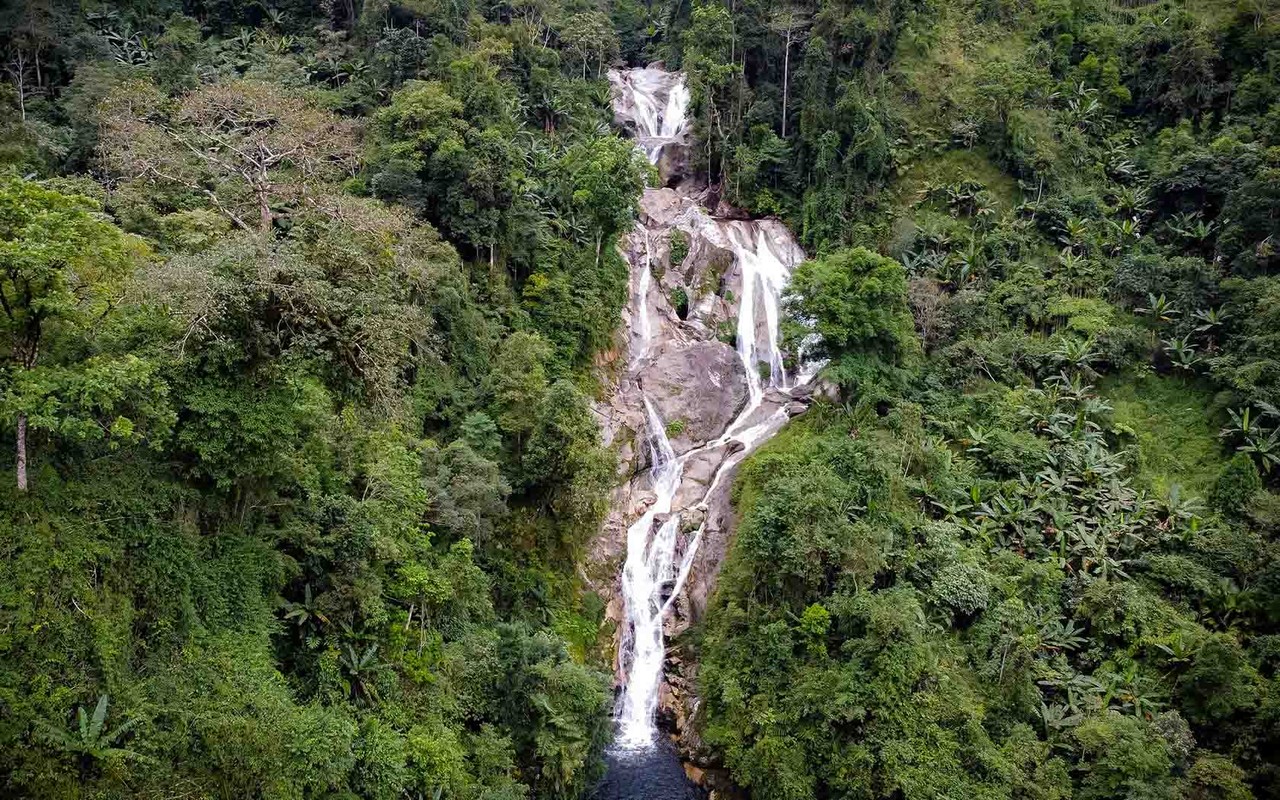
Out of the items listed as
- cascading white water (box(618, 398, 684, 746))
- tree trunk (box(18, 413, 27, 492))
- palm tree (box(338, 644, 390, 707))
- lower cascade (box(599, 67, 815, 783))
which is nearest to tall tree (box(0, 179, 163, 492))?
tree trunk (box(18, 413, 27, 492))

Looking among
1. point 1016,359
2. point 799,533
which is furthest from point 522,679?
point 1016,359

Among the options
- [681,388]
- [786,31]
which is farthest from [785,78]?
[681,388]

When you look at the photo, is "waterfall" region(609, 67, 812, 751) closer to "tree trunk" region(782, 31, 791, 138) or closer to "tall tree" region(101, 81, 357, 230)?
"tree trunk" region(782, 31, 791, 138)

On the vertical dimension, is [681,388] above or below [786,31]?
below

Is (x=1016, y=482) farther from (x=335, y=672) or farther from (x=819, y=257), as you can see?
(x=335, y=672)

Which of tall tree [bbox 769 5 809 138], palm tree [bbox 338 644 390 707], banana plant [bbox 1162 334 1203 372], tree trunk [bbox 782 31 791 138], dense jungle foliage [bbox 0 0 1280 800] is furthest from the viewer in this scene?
tall tree [bbox 769 5 809 138]

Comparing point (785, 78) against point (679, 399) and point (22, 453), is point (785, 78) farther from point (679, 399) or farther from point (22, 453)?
point (22, 453)

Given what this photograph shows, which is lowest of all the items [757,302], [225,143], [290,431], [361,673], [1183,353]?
[361,673]

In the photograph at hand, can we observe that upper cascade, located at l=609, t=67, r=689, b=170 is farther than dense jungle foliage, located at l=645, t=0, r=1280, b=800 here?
Yes
